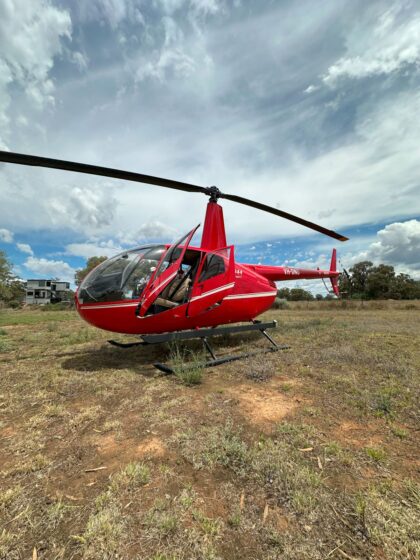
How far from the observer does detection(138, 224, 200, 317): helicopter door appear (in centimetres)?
541

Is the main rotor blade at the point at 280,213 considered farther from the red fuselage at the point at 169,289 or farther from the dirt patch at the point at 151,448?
the dirt patch at the point at 151,448

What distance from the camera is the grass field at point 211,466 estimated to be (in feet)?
6.00

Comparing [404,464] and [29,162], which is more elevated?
[29,162]

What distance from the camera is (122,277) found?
5.60m

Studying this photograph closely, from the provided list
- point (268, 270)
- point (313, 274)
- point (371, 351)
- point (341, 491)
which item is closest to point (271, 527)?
point (341, 491)

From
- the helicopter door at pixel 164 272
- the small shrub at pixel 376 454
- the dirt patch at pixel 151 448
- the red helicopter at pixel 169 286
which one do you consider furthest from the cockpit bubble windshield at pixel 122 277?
the small shrub at pixel 376 454

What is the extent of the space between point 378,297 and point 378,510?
53870 millimetres

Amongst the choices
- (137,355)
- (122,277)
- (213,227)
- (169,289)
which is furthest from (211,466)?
(213,227)

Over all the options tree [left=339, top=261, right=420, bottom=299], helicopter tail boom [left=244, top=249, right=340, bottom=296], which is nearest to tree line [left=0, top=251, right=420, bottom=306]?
tree [left=339, top=261, right=420, bottom=299]

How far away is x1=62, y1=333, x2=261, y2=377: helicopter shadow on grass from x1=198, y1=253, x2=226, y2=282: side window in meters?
1.77

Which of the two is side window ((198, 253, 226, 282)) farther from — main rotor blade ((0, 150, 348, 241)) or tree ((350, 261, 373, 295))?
tree ((350, 261, 373, 295))

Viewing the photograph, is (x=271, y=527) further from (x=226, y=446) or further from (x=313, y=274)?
(x=313, y=274)

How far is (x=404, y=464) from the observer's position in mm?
2646

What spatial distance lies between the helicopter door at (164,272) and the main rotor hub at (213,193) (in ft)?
5.64
